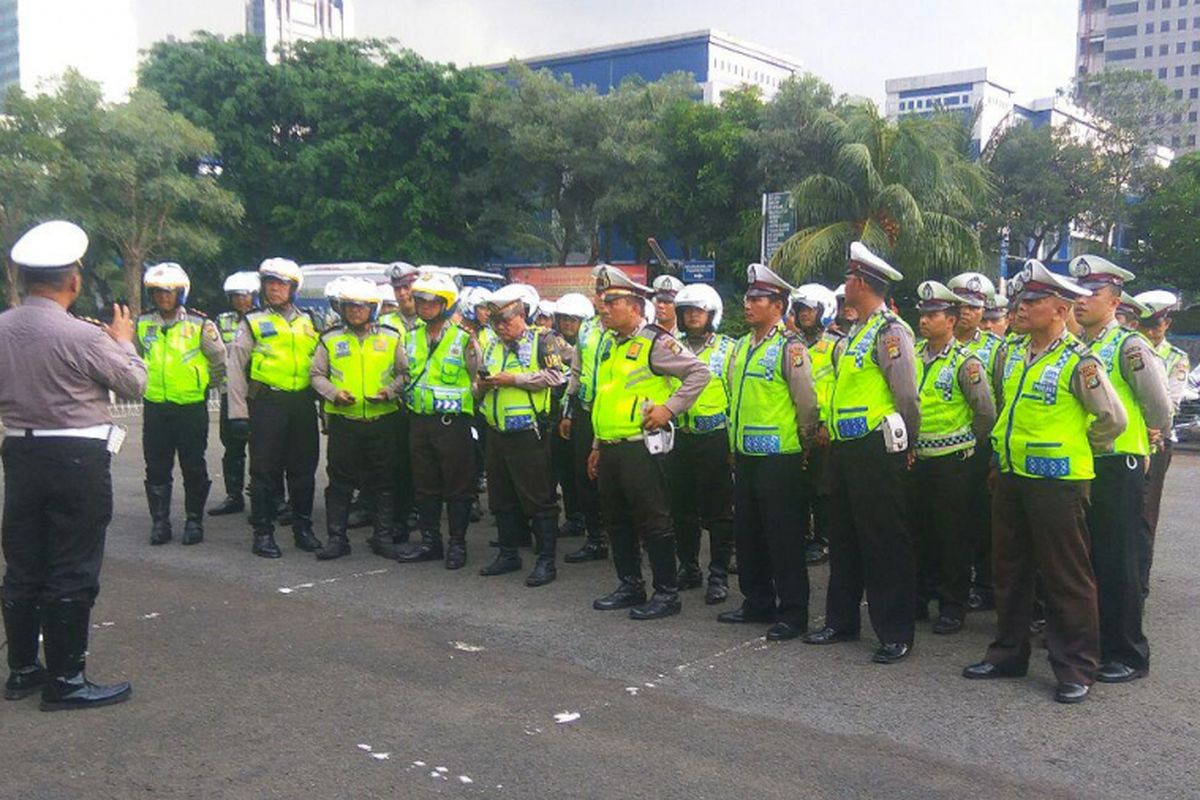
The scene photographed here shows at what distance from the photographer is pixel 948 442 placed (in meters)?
6.59

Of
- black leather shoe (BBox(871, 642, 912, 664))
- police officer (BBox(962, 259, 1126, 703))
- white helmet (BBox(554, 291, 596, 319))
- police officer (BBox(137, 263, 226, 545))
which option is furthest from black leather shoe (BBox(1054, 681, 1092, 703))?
police officer (BBox(137, 263, 226, 545))

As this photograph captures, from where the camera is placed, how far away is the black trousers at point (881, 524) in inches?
229

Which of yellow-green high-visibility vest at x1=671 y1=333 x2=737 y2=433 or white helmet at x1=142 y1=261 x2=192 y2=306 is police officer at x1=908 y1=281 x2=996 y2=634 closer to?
yellow-green high-visibility vest at x1=671 y1=333 x2=737 y2=433

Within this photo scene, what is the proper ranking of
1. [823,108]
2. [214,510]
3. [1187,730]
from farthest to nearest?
[823,108]
[214,510]
[1187,730]

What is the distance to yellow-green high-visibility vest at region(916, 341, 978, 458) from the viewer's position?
21.6ft

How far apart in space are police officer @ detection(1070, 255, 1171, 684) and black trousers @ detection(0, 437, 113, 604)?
15.3ft

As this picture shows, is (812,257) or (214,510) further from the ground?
(812,257)

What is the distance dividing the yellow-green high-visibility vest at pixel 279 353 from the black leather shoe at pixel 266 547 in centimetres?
108

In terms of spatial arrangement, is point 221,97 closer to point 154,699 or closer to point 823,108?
point 823,108

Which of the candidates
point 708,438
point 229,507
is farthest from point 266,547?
point 708,438

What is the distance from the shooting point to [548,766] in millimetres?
4488

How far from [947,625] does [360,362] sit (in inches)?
170

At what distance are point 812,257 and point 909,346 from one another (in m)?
18.4

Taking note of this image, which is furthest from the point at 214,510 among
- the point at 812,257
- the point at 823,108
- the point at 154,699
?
the point at 823,108
